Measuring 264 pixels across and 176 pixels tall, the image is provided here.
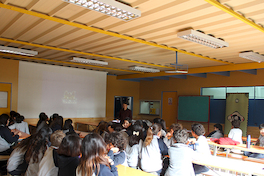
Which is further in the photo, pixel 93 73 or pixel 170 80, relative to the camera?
pixel 170 80

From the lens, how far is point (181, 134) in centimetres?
297

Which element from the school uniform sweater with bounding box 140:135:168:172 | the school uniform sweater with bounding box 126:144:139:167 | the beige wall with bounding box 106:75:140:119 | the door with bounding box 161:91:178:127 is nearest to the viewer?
the school uniform sweater with bounding box 140:135:168:172

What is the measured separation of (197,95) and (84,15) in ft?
22.3

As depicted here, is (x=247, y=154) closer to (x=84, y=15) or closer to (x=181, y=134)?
(x=181, y=134)

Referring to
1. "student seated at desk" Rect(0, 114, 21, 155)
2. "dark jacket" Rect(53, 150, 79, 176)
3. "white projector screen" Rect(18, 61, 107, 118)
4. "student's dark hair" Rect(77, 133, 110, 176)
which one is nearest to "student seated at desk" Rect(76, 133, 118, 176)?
"student's dark hair" Rect(77, 133, 110, 176)

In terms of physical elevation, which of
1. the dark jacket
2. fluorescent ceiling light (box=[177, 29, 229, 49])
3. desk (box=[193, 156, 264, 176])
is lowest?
desk (box=[193, 156, 264, 176])

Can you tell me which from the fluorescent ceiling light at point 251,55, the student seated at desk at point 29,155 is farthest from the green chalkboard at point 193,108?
the student seated at desk at point 29,155

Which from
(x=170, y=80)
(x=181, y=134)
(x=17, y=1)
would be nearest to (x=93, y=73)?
(x=170, y=80)

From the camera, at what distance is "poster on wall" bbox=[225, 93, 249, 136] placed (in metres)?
7.83

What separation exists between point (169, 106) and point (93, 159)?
345 inches

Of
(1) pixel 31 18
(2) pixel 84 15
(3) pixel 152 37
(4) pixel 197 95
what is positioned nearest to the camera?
(2) pixel 84 15

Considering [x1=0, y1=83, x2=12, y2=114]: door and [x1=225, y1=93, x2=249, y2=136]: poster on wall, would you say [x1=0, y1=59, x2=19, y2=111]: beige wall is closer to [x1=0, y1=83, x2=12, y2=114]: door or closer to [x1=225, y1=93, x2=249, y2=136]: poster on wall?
[x1=0, y1=83, x2=12, y2=114]: door

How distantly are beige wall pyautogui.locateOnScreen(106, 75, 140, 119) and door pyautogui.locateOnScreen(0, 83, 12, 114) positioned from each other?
14.0 feet

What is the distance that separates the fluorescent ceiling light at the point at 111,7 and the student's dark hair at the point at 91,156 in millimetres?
1824
